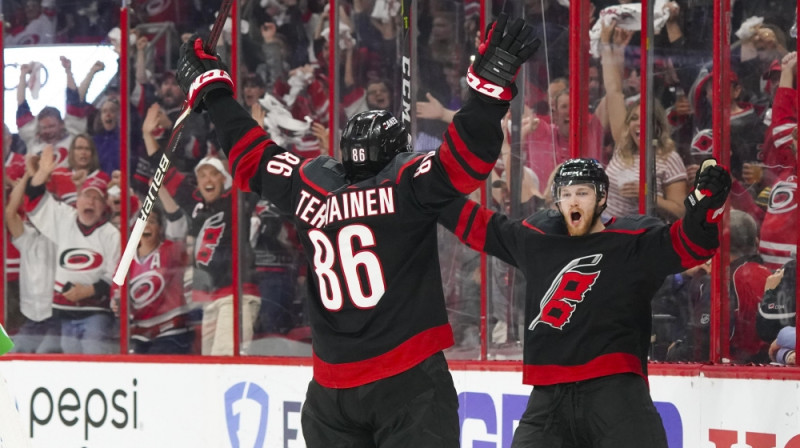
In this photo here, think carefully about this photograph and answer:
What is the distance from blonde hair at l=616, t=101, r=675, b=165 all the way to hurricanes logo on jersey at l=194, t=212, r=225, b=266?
6.61 ft

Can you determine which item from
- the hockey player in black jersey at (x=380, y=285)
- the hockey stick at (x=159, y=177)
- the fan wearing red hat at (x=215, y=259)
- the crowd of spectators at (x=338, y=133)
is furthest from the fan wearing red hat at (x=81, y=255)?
the hockey player in black jersey at (x=380, y=285)

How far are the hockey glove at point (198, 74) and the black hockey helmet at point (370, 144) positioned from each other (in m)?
0.44

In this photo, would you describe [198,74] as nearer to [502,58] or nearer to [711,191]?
[502,58]

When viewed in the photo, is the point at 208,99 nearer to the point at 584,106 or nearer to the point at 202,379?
the point at 584,106

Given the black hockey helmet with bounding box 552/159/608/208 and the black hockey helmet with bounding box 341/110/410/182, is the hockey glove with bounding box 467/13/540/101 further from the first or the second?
the black hockey helmet with bounding box 552/159/608/208

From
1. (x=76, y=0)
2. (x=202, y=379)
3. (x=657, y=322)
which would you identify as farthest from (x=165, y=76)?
(x=657, y=322)

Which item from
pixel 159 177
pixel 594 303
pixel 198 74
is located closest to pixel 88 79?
pixel 159 177

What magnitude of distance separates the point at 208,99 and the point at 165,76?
2.52 m

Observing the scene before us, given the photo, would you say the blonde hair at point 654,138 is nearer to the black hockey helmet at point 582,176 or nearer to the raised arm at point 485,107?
the black hockey helmet at point 582,176

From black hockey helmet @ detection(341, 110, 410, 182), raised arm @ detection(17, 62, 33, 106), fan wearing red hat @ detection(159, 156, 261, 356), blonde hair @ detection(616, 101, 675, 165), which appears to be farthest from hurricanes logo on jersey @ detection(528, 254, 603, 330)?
raised arm @ detection(17, 62, 33, 106)

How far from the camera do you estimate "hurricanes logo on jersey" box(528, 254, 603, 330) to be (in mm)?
3535

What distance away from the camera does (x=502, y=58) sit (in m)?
2.73

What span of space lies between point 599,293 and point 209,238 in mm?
2587

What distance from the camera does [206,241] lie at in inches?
224
